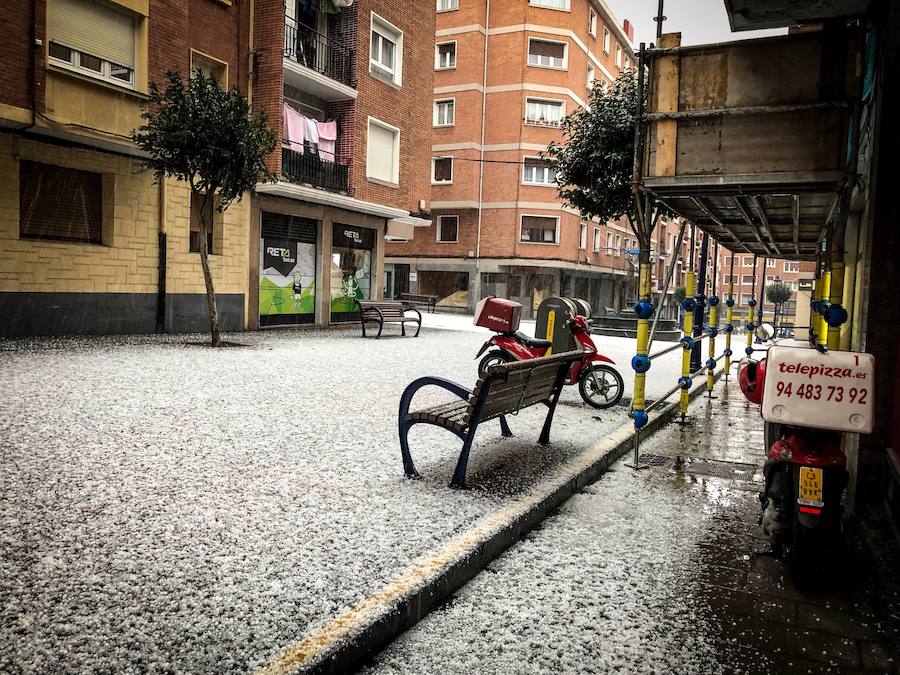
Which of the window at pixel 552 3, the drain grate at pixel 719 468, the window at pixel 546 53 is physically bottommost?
the drain grate at pixel 719 468

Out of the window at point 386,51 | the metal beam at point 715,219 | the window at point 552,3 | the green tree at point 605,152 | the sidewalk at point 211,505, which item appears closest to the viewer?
the sidewalk at point 211,505

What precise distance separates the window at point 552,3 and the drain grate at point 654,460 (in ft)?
116

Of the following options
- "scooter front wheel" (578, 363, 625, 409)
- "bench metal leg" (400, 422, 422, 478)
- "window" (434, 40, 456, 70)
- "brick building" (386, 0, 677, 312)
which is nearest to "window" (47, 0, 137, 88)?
"scooter front wheel" (578, 363, 625, 409)

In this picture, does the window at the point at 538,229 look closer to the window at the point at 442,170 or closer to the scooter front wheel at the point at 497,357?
the window at the point at 442,170

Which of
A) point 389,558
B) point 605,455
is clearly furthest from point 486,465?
point 389,558

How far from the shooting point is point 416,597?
2900 millimetres

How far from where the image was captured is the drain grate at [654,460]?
5875 millimetres

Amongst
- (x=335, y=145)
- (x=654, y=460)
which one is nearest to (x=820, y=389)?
(x=654, y=460)

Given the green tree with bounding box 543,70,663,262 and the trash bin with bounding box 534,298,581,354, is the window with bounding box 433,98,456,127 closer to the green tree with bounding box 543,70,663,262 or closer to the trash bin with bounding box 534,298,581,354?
the green tree with bounding box 543,70,663,262

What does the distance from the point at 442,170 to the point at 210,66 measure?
2117cm

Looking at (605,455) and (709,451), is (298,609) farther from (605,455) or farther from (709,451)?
(709,451)

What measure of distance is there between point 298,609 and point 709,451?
489 centimetres

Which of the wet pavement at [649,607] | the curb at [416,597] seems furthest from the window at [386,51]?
the wet pavement at [649,607]

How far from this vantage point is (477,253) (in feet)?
120
